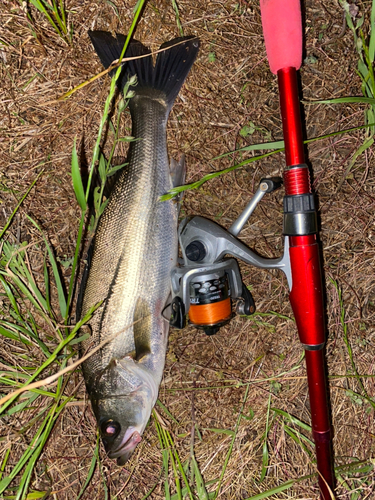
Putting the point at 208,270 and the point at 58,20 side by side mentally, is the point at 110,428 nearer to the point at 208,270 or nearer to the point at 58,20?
the point at 208,270

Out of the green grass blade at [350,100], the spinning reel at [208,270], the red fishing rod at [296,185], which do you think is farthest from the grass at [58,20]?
the green grass blade at [350,100]

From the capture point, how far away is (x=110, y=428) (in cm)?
220

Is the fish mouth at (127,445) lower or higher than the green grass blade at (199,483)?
higher

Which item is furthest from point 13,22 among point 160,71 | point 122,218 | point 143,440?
point 143,440

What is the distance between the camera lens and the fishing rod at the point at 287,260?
6.25 feet

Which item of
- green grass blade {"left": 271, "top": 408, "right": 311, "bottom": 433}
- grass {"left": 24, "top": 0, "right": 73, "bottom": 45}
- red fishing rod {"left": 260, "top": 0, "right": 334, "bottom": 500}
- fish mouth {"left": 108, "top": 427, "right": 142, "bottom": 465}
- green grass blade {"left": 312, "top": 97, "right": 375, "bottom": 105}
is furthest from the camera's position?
green grass blade {"left": 271, "top": 408, "right": 311, "bottom": 433}

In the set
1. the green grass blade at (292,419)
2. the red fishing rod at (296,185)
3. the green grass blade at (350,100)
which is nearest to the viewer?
the red fishing rod at (296,185)

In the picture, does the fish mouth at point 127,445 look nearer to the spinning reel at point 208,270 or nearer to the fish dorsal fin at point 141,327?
the fish dorsal fin at point 141,327

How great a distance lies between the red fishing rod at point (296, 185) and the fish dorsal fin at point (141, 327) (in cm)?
78

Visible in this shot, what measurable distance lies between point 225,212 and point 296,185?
2.18 ft

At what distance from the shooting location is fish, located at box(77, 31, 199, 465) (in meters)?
2.18

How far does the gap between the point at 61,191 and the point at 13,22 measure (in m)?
1.06

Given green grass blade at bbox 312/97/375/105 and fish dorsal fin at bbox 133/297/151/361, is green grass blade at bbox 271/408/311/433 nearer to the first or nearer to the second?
fish dorsal fin at bbox 133/297/151/361

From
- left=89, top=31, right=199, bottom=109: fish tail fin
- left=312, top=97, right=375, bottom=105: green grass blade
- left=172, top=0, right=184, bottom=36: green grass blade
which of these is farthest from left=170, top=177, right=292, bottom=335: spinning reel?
left=172, top=0, right=184, bottom=36: green grass blade
